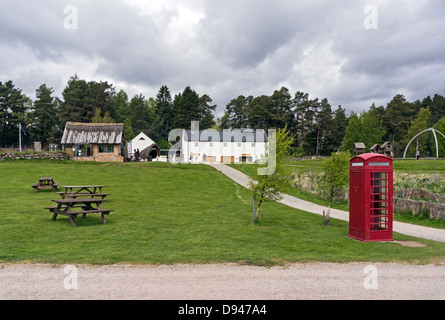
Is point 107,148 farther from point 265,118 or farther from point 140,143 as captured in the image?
point 265,118

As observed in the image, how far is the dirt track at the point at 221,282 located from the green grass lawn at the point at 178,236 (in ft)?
2.16

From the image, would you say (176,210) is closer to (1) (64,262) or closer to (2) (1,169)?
(1) (64,262)

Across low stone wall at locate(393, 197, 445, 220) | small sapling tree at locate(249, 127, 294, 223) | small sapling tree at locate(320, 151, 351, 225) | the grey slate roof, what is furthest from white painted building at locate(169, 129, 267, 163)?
small sapling tree at locate(249, 127, 294, 223)

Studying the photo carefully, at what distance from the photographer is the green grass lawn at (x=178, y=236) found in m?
8.06

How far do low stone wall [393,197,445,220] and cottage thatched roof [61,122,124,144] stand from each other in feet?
136

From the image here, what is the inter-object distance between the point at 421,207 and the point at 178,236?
14.1 m

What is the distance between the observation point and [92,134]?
5066cm

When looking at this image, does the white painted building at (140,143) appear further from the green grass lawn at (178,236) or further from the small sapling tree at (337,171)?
the small sapling tree at (337,171)

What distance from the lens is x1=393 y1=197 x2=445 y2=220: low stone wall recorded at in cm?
1612

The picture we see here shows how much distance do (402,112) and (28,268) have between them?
94.2 metres

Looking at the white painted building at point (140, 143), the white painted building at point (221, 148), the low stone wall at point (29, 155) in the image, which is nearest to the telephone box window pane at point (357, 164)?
the low stone wall at point (29, 155)

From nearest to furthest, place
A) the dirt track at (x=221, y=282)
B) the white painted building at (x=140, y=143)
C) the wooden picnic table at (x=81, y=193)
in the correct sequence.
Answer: the dirt track at (x=221, y=282) < the wooden picnic table at (x=81, y=193) < the white painted building at (x=140, y=143)

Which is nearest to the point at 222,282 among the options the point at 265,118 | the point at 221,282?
the point at 221,282

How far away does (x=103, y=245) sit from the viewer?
901 cm
